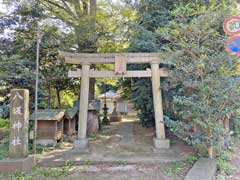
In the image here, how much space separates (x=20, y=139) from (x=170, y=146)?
4289 millimetres

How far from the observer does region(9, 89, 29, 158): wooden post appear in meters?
5.16

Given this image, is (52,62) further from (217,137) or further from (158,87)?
(217,137)

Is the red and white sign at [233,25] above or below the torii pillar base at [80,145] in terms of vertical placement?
above

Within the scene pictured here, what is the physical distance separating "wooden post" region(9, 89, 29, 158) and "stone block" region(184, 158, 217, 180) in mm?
3497

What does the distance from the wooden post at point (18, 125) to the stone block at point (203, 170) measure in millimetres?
Result: 3497

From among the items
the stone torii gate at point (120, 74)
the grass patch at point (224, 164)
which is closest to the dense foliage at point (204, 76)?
the grass patch at point (224, 164)

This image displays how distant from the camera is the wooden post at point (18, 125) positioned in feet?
16.9

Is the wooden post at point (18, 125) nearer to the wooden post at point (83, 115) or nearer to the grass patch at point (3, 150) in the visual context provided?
the grass patch at point (3, 150)

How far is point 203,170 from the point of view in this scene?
446cm

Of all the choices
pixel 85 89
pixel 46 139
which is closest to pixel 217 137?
pixel 85 89

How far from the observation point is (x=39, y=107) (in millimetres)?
8547

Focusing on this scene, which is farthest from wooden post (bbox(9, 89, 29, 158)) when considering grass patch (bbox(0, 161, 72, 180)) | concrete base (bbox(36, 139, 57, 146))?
concrete base (bbox(36, 139, 57, 146))

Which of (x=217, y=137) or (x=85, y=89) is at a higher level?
(x=85, y=89)

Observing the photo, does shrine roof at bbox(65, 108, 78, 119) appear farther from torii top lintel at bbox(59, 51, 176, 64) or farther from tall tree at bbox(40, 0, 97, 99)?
torii top lintel at bbox(59, 51, 176, 64)
